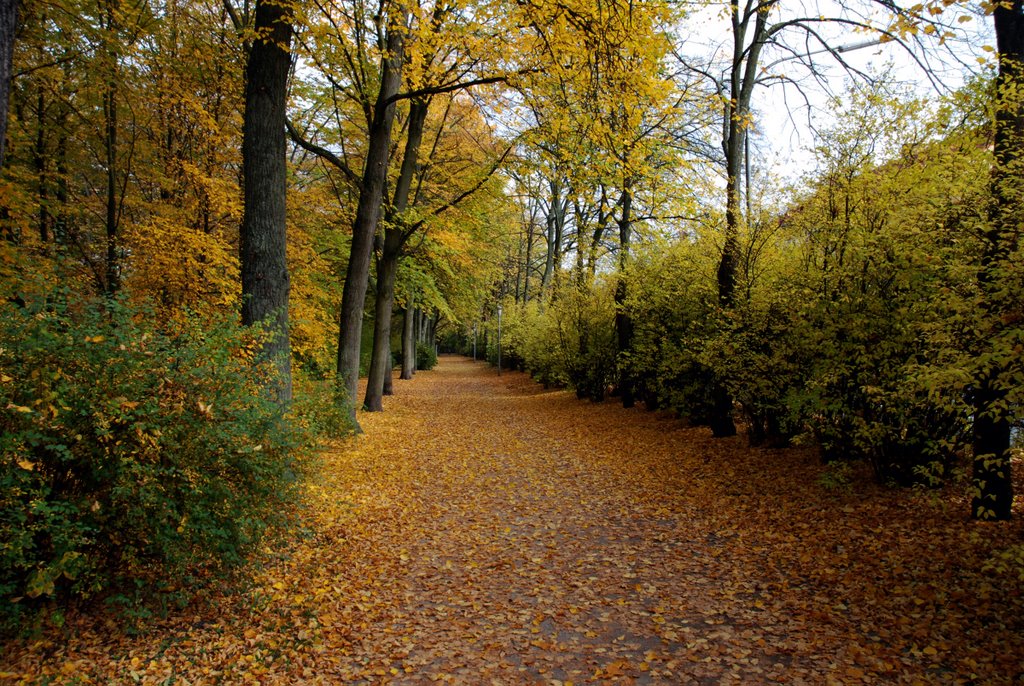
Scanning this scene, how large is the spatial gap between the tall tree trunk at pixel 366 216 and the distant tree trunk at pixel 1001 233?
27.6 feet

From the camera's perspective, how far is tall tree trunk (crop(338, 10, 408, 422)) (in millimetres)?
10305

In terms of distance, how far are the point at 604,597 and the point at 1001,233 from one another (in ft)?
12.9

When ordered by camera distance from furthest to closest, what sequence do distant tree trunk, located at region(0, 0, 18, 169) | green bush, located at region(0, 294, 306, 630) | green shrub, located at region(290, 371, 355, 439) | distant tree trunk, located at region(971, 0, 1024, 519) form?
green shrub, located at region(290, 371, 355, 439) < distant tree trunk, located at region(971, 0, 1024, 519) < distant tree trunk, located at region(0, 0, 18, 169) < green bush, located at region(0, 294, 306, 630)

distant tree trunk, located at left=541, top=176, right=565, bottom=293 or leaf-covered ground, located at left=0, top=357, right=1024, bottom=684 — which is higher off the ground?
distant tree trunk, located at left=541, top=176, right=565, bottom=293

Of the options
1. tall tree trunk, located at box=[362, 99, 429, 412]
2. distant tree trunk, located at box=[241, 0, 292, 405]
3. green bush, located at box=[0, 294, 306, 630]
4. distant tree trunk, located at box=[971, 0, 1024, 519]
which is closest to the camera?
green bush, located at box=[0, 294, 306, 630]

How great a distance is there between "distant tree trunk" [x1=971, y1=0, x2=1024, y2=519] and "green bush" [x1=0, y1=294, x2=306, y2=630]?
204 inches

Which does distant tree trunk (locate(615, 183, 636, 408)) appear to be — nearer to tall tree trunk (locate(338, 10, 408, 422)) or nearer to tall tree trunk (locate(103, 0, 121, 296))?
tall tree trunk (locate(338, 10, 408, 422))

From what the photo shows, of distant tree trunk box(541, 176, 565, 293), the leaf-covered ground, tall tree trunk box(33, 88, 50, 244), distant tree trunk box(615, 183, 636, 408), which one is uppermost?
distant tree trunk box(541, 176, 565, 293)

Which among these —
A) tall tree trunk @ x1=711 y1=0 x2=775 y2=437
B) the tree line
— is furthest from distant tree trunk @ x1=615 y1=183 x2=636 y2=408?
tall tree trunk @ x1=711 y1=0 x2=775 y2=437

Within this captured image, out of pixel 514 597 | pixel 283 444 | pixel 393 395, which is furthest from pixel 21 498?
pixel 393 395

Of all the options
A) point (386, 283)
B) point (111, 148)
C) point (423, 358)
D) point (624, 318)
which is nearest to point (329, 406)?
point (386, 283)

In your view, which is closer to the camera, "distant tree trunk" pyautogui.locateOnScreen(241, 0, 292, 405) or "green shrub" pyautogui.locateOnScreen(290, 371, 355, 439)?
"distant tree trunk" pyautogui.locateOnScreen(241, 0, 292, 405)

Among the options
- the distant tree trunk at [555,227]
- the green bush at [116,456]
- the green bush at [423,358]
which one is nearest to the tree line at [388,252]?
the green bush at [116,456]

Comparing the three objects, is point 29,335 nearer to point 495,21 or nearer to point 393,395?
point 495,21
